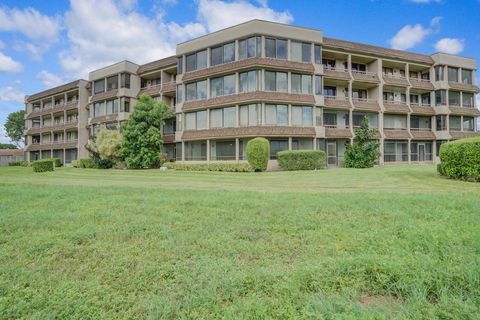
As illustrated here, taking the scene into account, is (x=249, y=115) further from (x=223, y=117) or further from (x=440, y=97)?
(x=440, y=97)

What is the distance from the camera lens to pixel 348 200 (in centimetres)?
764

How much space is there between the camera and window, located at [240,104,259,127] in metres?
27.5

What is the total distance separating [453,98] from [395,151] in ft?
37.4

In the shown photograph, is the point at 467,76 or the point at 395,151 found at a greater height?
the point at 467,76

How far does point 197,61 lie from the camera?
3147cm

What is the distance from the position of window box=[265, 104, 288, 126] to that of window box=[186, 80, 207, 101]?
7625mm

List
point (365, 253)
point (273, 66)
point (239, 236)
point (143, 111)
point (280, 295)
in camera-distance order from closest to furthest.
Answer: point (280, 295)
point (365, 253)
point (239, 236)
point (273, 66)
point (143, 111)

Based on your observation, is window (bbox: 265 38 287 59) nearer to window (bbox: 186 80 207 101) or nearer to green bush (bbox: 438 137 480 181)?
window (bbox: 186 80 207 101)

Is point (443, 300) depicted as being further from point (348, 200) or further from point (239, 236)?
point (348, 200)

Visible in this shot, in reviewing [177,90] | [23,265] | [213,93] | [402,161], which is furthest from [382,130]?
[23,265]

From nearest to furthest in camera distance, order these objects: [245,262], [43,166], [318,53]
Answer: [245,262], [43,166], [318,53]

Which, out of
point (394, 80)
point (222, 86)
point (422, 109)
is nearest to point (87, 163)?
point (222, 86)

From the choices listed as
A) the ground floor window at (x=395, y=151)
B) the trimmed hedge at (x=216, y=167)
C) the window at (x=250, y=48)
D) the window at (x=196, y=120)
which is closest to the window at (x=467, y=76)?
the ground floor window at (x=395, y=151)

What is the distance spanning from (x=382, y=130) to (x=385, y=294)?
32.2 m
